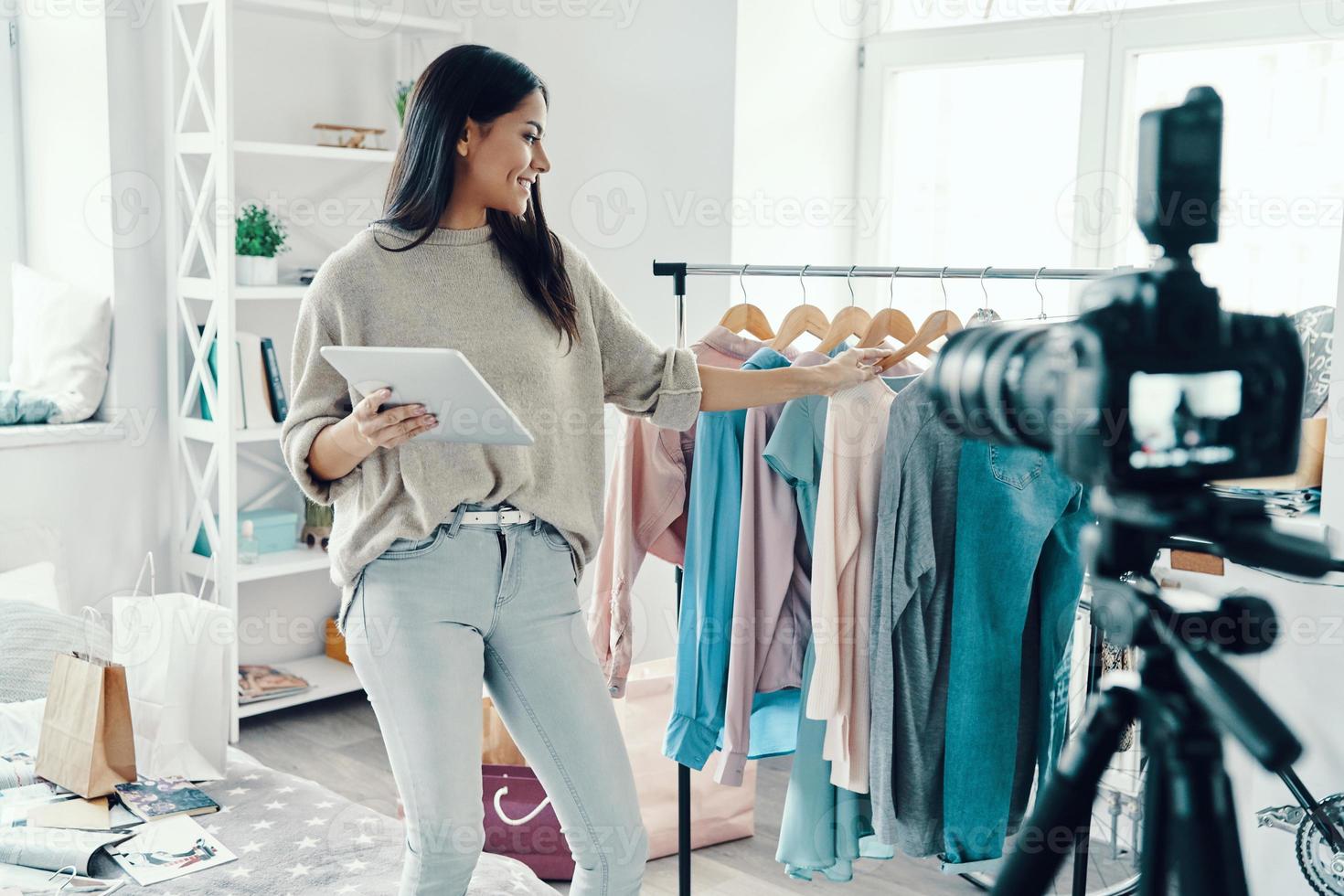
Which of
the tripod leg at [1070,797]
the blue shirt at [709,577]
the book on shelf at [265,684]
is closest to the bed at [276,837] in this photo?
the blue shirt at [709,577]

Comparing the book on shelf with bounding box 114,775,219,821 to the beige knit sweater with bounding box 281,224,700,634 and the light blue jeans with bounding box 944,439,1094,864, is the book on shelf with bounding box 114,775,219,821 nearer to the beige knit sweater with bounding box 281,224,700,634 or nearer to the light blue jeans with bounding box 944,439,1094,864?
the beige knit sweater with bounding box 281,224,700,634

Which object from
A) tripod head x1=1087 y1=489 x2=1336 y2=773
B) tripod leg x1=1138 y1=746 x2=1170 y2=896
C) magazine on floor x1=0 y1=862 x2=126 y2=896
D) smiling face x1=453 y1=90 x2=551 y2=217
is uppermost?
smiling face x1=453 y1=90 x2=551 y2=217

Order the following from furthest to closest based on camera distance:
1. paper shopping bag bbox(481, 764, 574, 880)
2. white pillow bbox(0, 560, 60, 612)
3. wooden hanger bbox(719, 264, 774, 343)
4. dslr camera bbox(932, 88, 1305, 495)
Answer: white pillow bbox(0, 560, 60, 612) → paper shopping bag bbox(481, 764, 574, 880) → wooden hanger bbox(719, 264, 774, 343) → dslr camera bbox(932, 88, 1305, 495)

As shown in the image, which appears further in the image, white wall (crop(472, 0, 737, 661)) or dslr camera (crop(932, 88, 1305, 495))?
white wall (crop(472, 0, 737, 661))

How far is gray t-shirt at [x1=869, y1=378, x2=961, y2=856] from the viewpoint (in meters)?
1.66

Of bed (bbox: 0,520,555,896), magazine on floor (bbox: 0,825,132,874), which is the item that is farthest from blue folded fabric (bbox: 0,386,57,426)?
magazine on floor (bbox: 0,825,132,874)

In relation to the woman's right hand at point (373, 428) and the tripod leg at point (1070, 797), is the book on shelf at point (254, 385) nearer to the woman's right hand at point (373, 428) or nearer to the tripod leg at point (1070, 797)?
the woman's right hand at point (373, 428)

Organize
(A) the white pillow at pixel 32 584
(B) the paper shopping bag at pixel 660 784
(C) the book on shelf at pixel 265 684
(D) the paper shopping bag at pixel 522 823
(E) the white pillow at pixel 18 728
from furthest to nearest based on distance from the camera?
(C) the book on shelf at pixel 265 684 < (A) the white pillow at pixel 32 584 < (B) the paper shopping bag at pixel 660 784 < (D) the paper shopping bag at pixel 522 823 < (E) the white pillow at pixel 18 728

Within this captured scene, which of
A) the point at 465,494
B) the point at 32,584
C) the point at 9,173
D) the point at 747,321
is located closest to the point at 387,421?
the point at 465,494

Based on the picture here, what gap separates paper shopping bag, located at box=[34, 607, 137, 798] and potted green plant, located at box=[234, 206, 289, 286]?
1.19m

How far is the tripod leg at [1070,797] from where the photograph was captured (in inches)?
26.7

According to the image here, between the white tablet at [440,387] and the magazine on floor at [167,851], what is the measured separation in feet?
3.09

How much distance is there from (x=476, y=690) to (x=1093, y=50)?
2.04m

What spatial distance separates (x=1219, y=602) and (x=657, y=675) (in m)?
1.92
